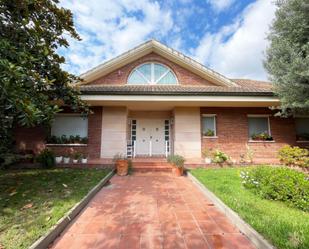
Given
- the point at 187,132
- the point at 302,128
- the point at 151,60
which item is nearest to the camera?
the point at 187,132

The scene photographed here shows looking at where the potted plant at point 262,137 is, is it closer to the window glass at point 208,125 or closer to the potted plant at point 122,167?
the window glass at point 208,125

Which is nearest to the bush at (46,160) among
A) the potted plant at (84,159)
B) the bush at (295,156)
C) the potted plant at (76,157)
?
the potted plant at (76,157)

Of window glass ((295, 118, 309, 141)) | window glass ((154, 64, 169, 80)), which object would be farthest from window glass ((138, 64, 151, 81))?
window glass ((295, 118, 309, 141))

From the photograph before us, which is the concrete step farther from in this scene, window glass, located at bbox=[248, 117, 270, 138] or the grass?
window glass, located at bbox=[248, 117, 270, 138]

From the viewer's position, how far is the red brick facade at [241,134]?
447 inches

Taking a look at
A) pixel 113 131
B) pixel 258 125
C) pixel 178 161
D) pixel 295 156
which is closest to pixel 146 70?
pixel 113 131

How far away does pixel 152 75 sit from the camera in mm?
13117

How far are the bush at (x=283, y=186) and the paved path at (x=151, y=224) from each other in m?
1.48

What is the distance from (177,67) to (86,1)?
7.47m

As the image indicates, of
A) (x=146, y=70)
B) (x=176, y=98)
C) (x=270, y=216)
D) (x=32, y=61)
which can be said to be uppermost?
(x=146, y=70)

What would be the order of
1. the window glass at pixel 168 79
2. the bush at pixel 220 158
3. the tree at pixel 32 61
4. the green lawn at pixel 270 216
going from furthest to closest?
the window glass at pixel 168 79, the bush at pixel 220 158, the tree at pixel 32 61, the green lawn at pixel 270 216

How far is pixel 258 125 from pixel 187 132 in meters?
4.12

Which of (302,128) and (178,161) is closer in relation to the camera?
(178,161)

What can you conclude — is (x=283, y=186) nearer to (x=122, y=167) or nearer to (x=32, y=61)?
(x=122, y=167)
